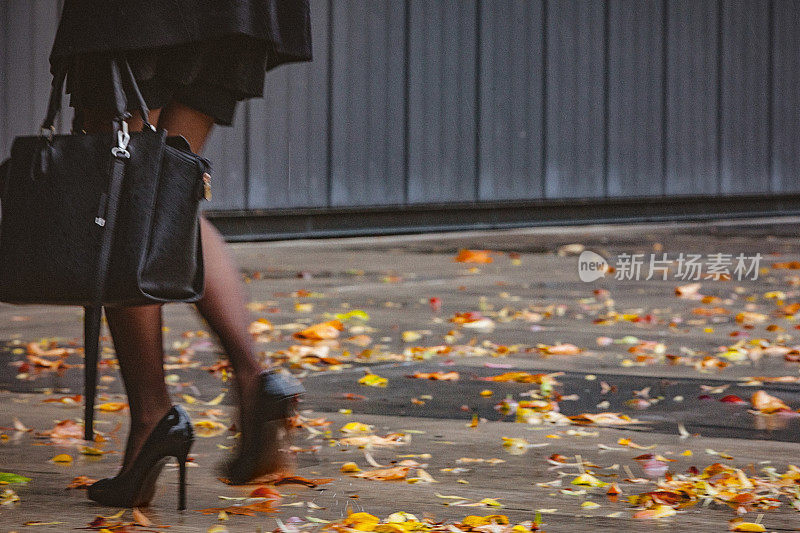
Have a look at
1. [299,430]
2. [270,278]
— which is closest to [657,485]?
[299,430]

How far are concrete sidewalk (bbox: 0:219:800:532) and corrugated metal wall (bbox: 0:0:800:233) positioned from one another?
4038mm

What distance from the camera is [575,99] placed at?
58.2 feet

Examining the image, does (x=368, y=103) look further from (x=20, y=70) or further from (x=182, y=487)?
(x=182, y=487)

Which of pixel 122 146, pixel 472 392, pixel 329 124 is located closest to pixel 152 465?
pixel 122 146

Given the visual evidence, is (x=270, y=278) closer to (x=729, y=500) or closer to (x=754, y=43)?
(x=729, y=500)

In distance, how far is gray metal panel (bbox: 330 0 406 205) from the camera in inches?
582

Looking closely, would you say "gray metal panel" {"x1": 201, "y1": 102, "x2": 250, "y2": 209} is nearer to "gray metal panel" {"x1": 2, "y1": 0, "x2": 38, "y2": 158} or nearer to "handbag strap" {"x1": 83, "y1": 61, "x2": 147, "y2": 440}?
"gray metal panel" {"x1": 2, "y1": 0, "x2": 38, "y2": 158}

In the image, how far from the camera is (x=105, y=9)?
118 inches

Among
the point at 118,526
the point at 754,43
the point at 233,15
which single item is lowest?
the point at 118,526

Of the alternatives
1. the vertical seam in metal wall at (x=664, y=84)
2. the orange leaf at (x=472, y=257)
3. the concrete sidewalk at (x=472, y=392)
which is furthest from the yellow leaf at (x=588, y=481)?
the vertical seam in metal wall at (x=664, y=84)

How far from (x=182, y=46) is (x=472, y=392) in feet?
6.87

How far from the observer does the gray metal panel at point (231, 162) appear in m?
13.4

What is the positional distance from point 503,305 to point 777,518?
16.2ft

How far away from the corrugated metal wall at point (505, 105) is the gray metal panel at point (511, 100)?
0.02 meters
